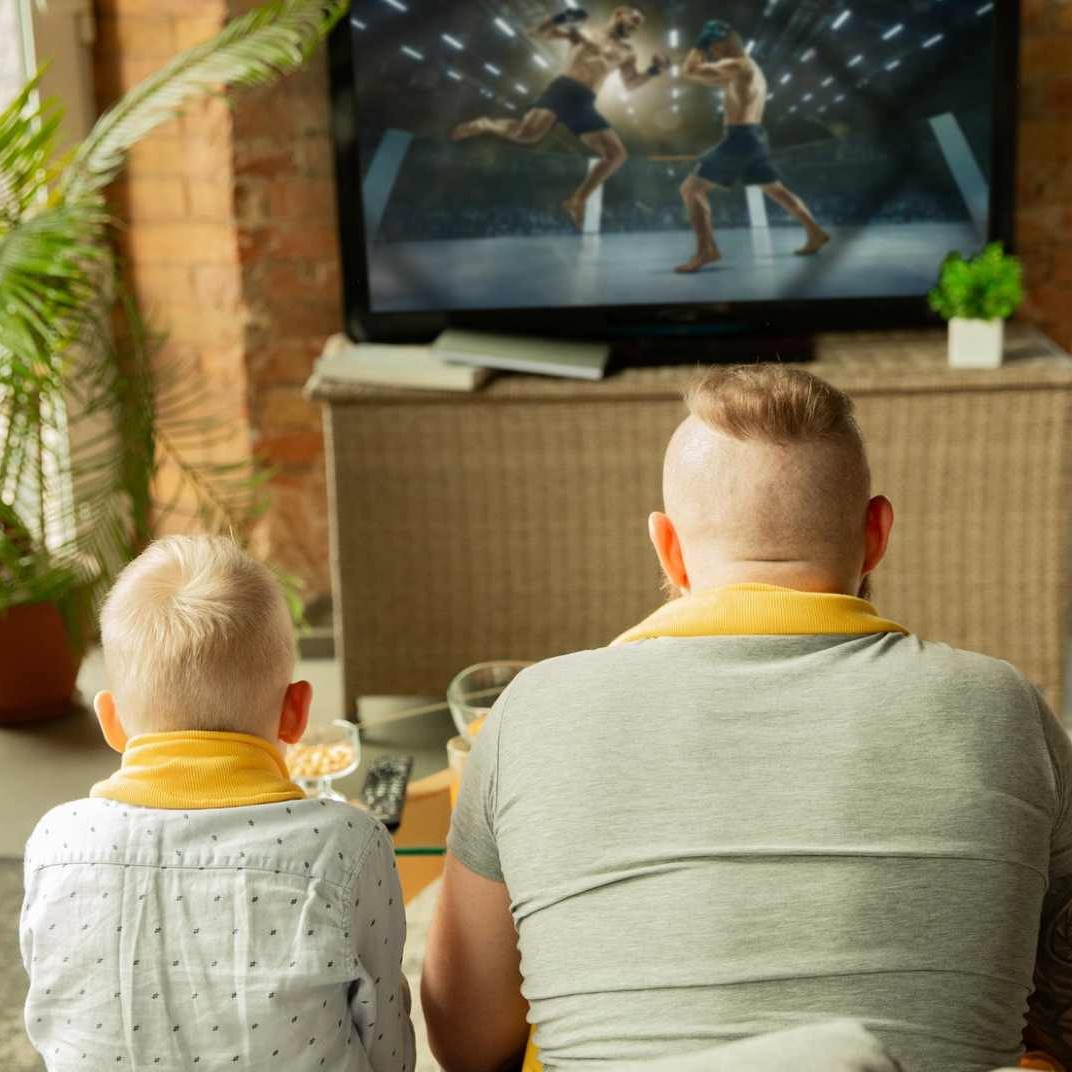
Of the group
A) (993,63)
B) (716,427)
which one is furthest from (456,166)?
(716,427)

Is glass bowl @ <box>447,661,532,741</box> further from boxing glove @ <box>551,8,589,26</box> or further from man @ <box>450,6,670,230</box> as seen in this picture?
boxing glove @ <box>551,8,589,26</box>

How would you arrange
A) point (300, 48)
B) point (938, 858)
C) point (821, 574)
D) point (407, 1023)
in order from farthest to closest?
point (300, 48) < point (407, 1023) < point (821, 574) < point (938, 858)

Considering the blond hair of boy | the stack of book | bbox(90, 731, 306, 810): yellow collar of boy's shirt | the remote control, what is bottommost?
the remote control

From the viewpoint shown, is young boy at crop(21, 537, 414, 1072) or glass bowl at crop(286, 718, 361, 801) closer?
young boy at crop(21, 537, 414, 1072)

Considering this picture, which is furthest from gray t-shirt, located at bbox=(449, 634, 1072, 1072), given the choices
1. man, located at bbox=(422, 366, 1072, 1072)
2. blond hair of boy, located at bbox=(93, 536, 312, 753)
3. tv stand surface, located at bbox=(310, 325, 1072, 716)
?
tv stand surface, located at bbox=(310, 325, 1072, 716)

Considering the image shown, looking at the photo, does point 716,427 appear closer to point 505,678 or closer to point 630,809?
point 630,809

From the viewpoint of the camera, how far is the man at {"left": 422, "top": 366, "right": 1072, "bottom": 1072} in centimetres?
105

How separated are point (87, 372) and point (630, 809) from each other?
2013 mm

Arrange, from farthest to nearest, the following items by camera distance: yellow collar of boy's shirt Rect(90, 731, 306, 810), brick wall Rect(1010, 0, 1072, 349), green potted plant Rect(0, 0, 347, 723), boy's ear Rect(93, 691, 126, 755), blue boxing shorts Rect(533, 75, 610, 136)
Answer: brick wall Rect(1010, 0, 1072, 349) → blue boxing shorts Rect(533, 75, 610, 136) → green potted plant Rect(0, 0, 347, 723) → boy's ear Rect(93, 691, 126, 755) → yellow collar of boy's shirt Rect(90, 731, 306, 810)

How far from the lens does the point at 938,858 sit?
1.07 metres

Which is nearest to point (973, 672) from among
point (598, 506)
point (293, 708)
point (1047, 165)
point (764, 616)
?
point (764, 616)

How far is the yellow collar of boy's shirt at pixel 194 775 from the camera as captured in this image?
128cm

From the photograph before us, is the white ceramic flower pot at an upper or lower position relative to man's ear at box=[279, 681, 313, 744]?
upper

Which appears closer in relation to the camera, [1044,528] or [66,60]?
[1044,528]
